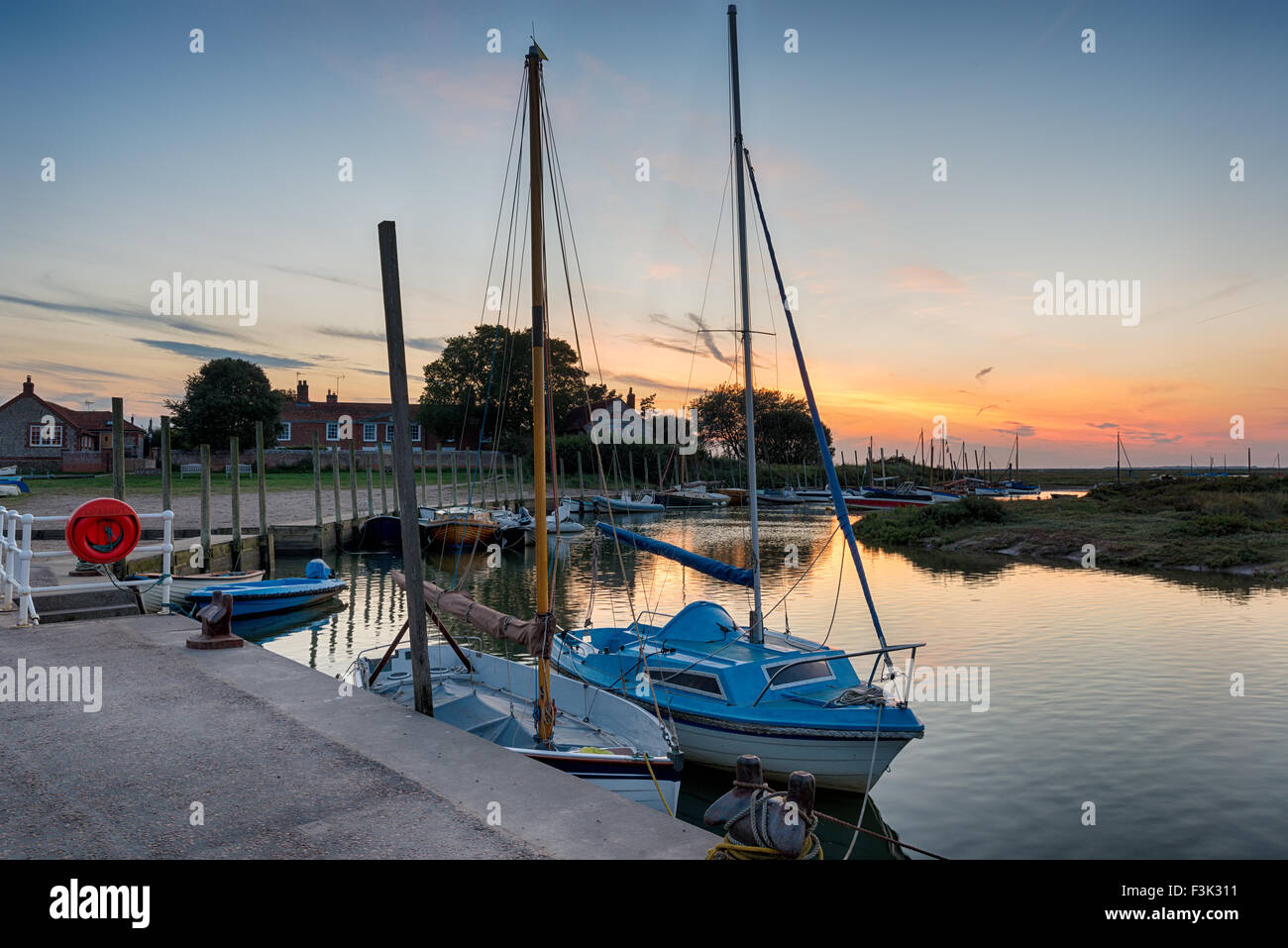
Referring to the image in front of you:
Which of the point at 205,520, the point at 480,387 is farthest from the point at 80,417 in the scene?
the point at 205,520

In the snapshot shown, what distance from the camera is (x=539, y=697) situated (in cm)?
914

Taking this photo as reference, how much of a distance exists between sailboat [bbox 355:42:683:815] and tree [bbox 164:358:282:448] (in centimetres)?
6667

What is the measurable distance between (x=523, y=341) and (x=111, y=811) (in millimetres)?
82566

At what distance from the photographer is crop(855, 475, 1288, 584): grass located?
34.8 meters

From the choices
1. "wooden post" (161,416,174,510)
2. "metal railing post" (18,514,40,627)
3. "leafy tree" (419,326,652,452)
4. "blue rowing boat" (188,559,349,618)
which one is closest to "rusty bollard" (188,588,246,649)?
"metal railing post" (18,514,40,627)

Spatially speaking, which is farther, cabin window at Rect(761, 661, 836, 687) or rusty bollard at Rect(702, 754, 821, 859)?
cabin window at Rect(761, 661, 836, 687)

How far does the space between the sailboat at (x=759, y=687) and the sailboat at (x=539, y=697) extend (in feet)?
2.91

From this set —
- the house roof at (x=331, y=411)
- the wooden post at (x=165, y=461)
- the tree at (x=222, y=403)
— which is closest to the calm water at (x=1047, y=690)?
the wooden post at (x=165, y=461)

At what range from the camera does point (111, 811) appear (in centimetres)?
532

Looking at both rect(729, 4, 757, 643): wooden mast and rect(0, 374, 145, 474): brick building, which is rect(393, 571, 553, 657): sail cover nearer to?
rect(729, 4, 757, 643): wooden mast

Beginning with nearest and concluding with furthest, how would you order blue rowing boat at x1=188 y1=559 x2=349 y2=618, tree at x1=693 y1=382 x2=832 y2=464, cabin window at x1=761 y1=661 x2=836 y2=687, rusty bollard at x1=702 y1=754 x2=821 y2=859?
rusty bollard at x1=702 y1=754 x2=821 y2=859
cabin window at x1=761 y1=661 x2=836 y2=687
blue rowing boat at x1=188 y1=559 x2=349 y2=618
tree at x1=693 y1=382 x2=832 y2=464

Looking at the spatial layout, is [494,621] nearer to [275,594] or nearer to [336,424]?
[275,594]
